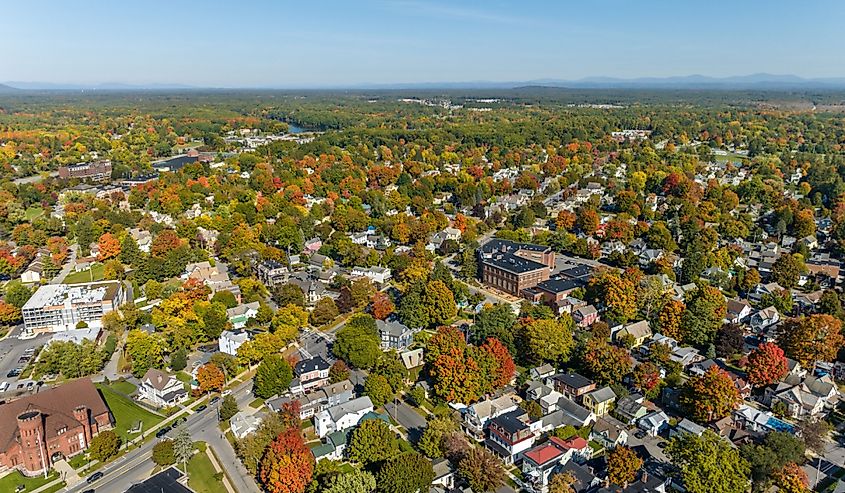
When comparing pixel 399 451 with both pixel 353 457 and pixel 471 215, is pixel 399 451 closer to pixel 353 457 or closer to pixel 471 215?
pixel 353 457

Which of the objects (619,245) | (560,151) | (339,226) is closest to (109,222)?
(339,226)

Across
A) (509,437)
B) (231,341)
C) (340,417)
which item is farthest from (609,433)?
(231,341)

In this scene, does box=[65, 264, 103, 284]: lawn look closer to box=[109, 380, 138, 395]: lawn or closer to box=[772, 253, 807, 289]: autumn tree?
box=[109, 380, 138, 395]: lawn

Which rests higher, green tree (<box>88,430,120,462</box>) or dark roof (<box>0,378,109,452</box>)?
dark roof (<box>0,378,109,452</box>)

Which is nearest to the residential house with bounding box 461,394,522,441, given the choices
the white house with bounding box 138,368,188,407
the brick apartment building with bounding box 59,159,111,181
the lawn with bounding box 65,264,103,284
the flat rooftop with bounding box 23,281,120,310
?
the white house with bounding box 138,368,188,407

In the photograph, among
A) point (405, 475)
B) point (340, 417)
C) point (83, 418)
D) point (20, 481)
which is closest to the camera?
point (405, 475)

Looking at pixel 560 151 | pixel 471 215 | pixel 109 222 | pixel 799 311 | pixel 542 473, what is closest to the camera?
pixel 542 473

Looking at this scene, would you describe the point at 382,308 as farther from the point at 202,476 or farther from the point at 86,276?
the point at 86,276
